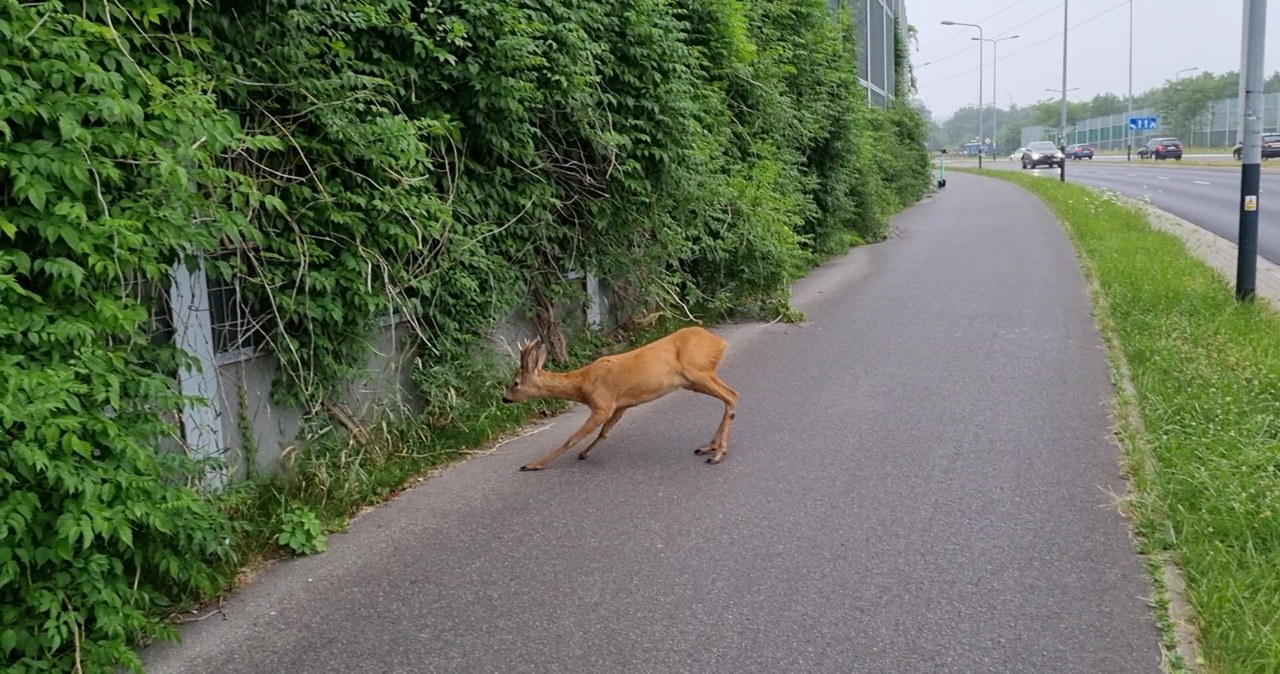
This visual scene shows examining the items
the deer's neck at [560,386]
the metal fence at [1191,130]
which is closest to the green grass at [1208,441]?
the deer's neck at [560,386]

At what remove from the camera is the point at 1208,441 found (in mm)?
6141

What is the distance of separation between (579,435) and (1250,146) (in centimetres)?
794

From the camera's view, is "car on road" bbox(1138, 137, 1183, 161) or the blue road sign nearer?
"car on road" bbox(1138, 137, 1183, 161)

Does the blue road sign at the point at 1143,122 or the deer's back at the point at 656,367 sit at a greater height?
the blue road sign at the point at 1143,122

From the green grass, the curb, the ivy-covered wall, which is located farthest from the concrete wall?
the curb

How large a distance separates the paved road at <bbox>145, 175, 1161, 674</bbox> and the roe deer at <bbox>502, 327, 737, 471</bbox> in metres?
0.24

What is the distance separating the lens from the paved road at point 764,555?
4.23 metres

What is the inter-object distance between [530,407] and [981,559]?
3825 mm

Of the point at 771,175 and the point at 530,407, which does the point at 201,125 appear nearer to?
the point at 530,407

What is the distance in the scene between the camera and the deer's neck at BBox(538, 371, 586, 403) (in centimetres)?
665

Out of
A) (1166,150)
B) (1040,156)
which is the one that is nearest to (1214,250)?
(1040,156)

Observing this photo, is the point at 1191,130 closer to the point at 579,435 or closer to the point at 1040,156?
the point at 1040,156

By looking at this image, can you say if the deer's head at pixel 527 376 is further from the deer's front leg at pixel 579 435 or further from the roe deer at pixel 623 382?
the deer's front leg at pixel 579 435

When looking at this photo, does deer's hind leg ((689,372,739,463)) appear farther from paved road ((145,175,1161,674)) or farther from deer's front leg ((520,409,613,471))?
deer's front leg ((520,409,613,471))
